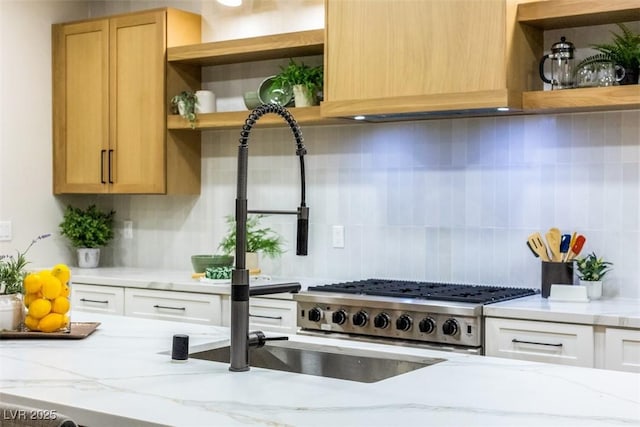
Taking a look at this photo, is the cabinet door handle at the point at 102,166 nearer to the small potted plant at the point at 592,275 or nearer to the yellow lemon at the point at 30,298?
the yellow lemon at the point at 30,298

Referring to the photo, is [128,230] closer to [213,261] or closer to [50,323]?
[213,261]

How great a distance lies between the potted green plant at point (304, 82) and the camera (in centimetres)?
440

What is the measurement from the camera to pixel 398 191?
441 cm

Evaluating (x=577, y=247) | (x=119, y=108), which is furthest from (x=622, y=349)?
(x=119, y=108)

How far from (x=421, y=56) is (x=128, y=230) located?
247 cm

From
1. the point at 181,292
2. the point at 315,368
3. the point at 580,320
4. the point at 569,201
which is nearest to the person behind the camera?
the point at 315,368

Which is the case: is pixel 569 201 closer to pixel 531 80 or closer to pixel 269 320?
pixel 531 80

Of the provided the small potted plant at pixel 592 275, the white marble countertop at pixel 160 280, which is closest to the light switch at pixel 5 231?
the white marble countertop at pixel 160 280

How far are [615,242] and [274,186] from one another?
188cm

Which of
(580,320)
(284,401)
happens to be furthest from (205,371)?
(580,320)

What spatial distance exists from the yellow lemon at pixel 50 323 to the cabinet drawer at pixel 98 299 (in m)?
2.03

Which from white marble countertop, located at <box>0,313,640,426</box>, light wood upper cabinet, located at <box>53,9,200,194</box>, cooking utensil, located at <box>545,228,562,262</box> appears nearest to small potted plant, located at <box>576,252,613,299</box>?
cooking utensil, located at <box>545,228,562,262</box>

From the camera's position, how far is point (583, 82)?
3668 mm

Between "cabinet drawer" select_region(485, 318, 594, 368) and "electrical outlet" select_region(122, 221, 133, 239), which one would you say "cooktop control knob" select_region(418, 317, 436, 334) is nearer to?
"cabinet drawer" select_region(485, 318, 594, 368)
